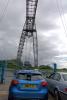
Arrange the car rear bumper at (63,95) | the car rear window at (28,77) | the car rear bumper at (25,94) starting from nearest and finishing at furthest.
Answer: the car rear bumper at (63,95) → the car rear bumper at (25,94) → the car rear window at (28,77)

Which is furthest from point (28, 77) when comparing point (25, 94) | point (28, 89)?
point (25, 94)

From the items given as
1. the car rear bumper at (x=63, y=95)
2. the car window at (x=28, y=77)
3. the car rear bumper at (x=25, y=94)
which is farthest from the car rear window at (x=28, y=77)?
the car rear bumper at (x=63, y=95)

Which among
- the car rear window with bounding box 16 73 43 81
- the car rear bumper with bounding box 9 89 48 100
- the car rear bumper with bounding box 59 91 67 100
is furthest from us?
the car rear window with bounding box 16 73 43 81

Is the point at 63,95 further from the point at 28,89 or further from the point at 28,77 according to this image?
the point at 28,77

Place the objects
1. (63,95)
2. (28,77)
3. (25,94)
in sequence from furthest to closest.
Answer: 1. (28,77)
2. (25,94)
3. (63,95)

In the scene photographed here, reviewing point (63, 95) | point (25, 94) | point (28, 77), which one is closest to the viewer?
point (63, 95)

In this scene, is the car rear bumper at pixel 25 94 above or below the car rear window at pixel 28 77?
below

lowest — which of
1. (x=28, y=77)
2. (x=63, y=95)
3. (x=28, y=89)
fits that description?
(x=63, y=95)

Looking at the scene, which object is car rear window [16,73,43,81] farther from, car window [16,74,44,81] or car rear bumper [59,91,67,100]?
car rear bumper [59,91,67,100]

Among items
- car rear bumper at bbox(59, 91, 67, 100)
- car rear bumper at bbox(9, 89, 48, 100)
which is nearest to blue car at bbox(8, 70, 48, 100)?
car rear bumper at bbox(9, 89, 48, 100)

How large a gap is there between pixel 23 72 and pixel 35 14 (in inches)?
1239

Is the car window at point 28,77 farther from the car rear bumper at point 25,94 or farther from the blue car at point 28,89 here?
the car rear bumper at point 25,94

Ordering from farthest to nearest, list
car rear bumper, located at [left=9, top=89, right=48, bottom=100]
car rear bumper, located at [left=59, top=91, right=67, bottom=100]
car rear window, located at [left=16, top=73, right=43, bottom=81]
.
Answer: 1. car rear window, located at [left=16, top=73, right=43, bottom=81]
2. car rear bumper, located at [left=9, top=89, right=48, bottom=100]
3. car rear bumper, located at [left=59, top=91, right=67, bottom=100]

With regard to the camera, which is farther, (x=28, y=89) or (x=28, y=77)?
(x=28, y=77)
